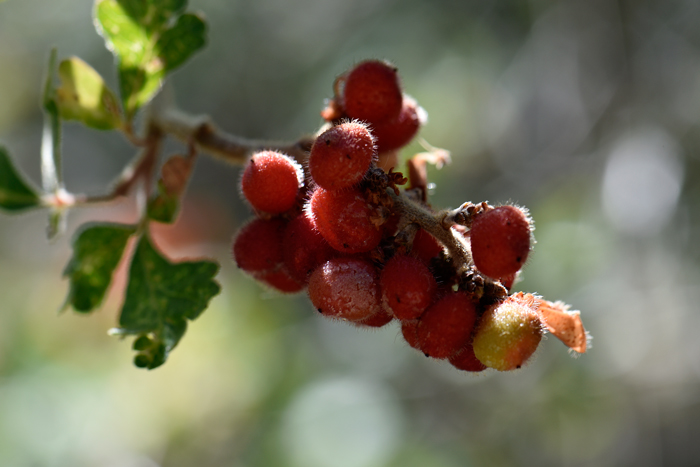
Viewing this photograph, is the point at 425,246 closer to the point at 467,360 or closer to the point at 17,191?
the point at 467,360

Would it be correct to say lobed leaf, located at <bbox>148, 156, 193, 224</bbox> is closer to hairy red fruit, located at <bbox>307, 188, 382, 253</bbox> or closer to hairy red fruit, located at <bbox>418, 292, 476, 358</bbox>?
hairy red fruit, located at <bbox>307, 188, 382, 253</bbox>

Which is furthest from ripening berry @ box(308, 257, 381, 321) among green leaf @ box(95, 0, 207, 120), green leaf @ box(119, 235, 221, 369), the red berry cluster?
green leaf @ box(95, 0, 207, 120)

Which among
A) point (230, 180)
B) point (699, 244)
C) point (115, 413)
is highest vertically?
point (699, 244)

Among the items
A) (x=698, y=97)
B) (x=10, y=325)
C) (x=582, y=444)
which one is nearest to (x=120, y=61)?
(x=10, y=325)

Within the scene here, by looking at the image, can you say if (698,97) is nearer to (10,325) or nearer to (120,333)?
(120,333)

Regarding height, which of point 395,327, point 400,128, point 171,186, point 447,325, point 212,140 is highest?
point 400,128

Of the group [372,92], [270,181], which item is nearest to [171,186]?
[270,181]
